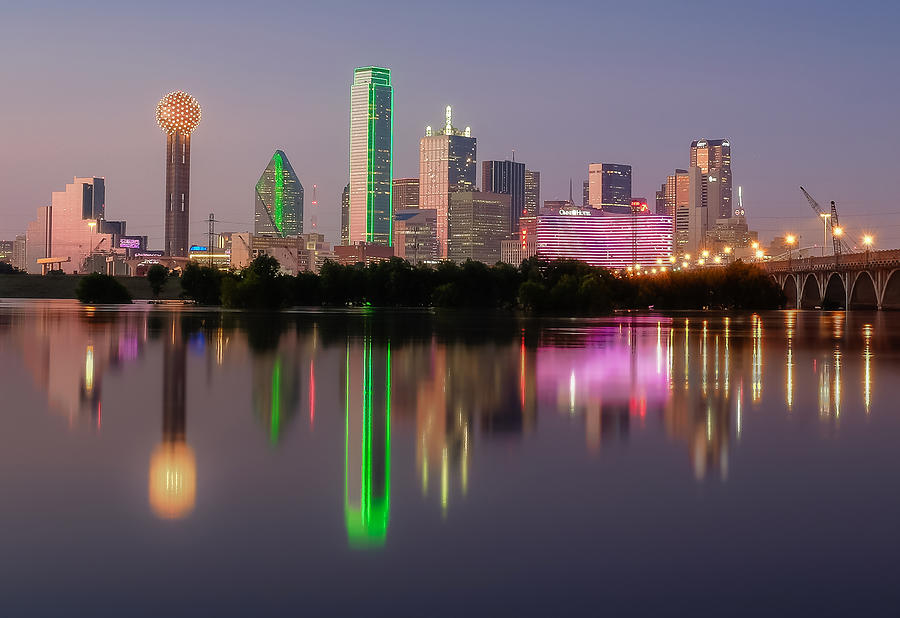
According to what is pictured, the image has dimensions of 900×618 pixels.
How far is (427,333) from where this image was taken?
6556 centimetres

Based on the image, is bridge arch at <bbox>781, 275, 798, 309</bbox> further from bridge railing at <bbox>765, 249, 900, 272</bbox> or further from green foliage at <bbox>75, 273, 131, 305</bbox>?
green foliage at <bbox>75, 273, 131, 305</bbox>

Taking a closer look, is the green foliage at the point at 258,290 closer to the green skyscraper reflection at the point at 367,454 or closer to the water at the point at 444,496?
the green skyscraper reflection at the point at 367,454

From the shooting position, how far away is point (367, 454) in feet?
59.9

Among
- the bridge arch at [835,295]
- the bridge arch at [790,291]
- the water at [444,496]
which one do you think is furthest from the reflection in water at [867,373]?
the bridge arch at [790,291]

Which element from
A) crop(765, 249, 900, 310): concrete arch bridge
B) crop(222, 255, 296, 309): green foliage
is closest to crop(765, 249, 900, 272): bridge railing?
crop(765, 249, 900, 310): concrete arch bridge

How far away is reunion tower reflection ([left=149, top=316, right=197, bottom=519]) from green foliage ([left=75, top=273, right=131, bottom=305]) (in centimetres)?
14926

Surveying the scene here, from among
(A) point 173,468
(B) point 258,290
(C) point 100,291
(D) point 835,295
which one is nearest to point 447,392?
(A) point 173,468

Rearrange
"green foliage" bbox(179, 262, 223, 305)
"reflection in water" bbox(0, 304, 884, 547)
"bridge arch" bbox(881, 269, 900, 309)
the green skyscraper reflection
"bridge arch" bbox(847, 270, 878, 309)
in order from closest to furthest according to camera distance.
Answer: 1. the green skyscraper reflection
2. "reflection in water" bbox(0, 304, 884, 547)
3. "bridge arch" bbox(881, 269, 900, 309)
4. "green foliage" bbox(179, 262, 223, 305)
5. "bridge arch" bbox(847, 270, 878, 309)

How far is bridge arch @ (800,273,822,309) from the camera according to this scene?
613 ft

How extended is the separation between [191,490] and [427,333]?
50614 millimetres

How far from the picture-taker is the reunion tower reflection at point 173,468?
13984 mm

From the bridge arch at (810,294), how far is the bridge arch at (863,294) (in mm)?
12976

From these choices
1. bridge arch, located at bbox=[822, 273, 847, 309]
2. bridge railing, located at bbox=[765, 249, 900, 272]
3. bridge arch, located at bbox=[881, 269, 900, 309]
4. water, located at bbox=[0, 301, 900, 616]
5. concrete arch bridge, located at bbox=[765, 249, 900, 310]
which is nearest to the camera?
water, located at bbox=[0, 301, 900, 616]

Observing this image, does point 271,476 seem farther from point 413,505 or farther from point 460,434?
point 460,434
